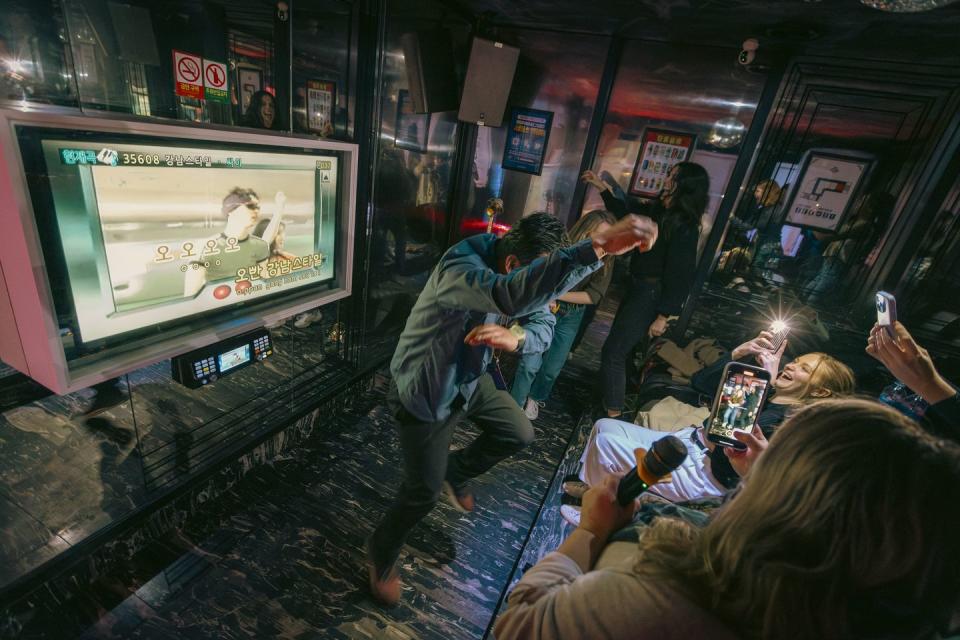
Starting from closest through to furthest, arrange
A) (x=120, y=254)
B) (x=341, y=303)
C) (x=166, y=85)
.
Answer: (x=120, y=254)
(x=166, y=85)
(x=341, y=303)

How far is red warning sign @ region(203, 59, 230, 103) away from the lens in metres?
1.81

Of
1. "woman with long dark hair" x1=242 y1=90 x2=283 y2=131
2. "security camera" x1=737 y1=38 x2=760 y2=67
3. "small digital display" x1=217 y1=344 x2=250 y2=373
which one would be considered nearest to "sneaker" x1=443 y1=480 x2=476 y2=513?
"small digital display" x1=217 y1=344 x2=250 y2=373

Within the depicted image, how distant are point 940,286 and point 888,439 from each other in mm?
3651

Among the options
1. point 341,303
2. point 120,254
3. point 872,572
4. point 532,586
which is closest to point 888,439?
point 872,572

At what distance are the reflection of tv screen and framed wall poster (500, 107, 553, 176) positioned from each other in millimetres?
2050

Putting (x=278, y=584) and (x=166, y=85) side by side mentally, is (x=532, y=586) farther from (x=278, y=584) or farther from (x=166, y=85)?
(x=166, y=85)

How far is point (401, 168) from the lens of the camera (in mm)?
3143

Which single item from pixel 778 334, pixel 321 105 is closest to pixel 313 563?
pixel 321 105

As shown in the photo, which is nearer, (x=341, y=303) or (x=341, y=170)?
(x=341, y=170)

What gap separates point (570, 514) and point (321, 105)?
2.76 m

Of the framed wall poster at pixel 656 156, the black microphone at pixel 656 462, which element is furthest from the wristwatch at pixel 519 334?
the framed wall poster at pixel 656 156

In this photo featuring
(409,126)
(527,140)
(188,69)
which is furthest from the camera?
(527,140)

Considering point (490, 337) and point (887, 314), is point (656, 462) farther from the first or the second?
point (887, 314)

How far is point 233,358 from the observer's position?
2.10 m
